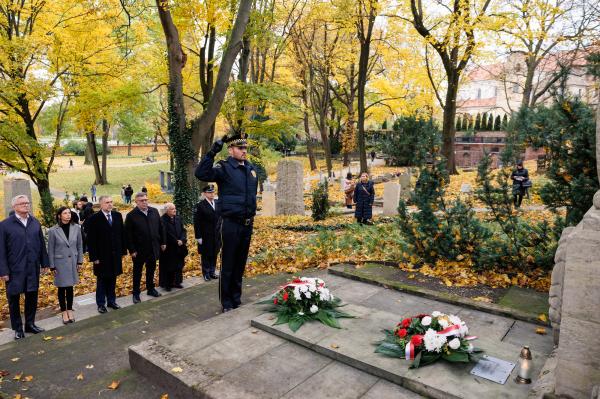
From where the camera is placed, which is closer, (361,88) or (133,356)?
(133,356)

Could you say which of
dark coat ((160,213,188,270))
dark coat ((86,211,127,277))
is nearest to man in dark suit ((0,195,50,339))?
dark coat ((86,211,127,277))

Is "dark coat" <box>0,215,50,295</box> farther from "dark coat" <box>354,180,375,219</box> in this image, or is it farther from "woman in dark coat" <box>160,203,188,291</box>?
"dark coat" <box>354,180,375,219</box>

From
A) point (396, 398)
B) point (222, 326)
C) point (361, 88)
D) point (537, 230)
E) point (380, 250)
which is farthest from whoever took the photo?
point (361, 88)

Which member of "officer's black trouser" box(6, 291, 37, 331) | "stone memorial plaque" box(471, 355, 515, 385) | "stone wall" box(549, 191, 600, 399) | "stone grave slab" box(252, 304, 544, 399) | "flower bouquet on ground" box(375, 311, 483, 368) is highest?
"stone wall" box(549, 191, 600, 399)

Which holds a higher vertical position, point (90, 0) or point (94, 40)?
point (90, 0)

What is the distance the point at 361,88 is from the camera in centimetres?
2205

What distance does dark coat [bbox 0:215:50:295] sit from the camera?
566cm

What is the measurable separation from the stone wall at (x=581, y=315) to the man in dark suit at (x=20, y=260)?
6.25 metres

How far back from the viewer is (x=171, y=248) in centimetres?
761

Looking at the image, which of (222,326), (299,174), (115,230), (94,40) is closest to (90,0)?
(94,40)

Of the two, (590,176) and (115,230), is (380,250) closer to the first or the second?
(590,176)

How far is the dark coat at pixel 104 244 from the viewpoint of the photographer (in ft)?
21.8

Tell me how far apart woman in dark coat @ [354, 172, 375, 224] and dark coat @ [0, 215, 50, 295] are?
8.83m

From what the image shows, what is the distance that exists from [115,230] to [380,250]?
4984 millimetres
